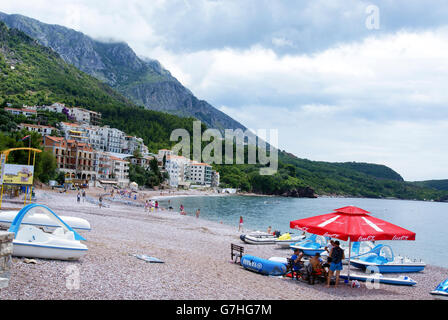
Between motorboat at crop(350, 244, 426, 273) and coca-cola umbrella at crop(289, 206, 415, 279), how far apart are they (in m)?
5.28

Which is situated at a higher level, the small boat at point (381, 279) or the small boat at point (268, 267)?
the small boat at point (268, 267)

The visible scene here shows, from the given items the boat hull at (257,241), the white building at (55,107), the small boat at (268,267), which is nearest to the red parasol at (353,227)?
the small boat at (268,267)

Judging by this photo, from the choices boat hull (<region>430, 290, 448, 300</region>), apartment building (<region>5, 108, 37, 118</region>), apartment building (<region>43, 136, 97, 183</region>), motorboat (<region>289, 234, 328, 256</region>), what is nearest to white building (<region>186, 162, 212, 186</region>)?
apartment building (<region>43, 136, 97, 183</region>)

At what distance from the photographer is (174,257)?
14.7 metres

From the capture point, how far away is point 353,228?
12.1m

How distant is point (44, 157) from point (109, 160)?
37.7m

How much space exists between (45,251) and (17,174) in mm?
18757

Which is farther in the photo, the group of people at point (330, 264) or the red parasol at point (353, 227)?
the group of people at point (330, 264)

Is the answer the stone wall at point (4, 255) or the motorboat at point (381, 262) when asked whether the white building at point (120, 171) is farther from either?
the stone wall at point (4, 255)

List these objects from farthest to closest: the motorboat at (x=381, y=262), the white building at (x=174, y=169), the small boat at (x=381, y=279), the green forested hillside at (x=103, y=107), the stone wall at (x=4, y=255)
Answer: the green forested hillside at (x=103, y=107)
the white building at (x=174, y=169)
the motorboat at (x=381, y=262)
the small boat at (x=381, y=279)
the stone wall at (x=4, y=255)

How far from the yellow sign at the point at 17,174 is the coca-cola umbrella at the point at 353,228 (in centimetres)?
2178

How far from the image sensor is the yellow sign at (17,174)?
1030 inches

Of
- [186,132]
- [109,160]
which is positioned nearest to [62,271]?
[109,160]

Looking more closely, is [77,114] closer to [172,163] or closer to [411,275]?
[172,163]
